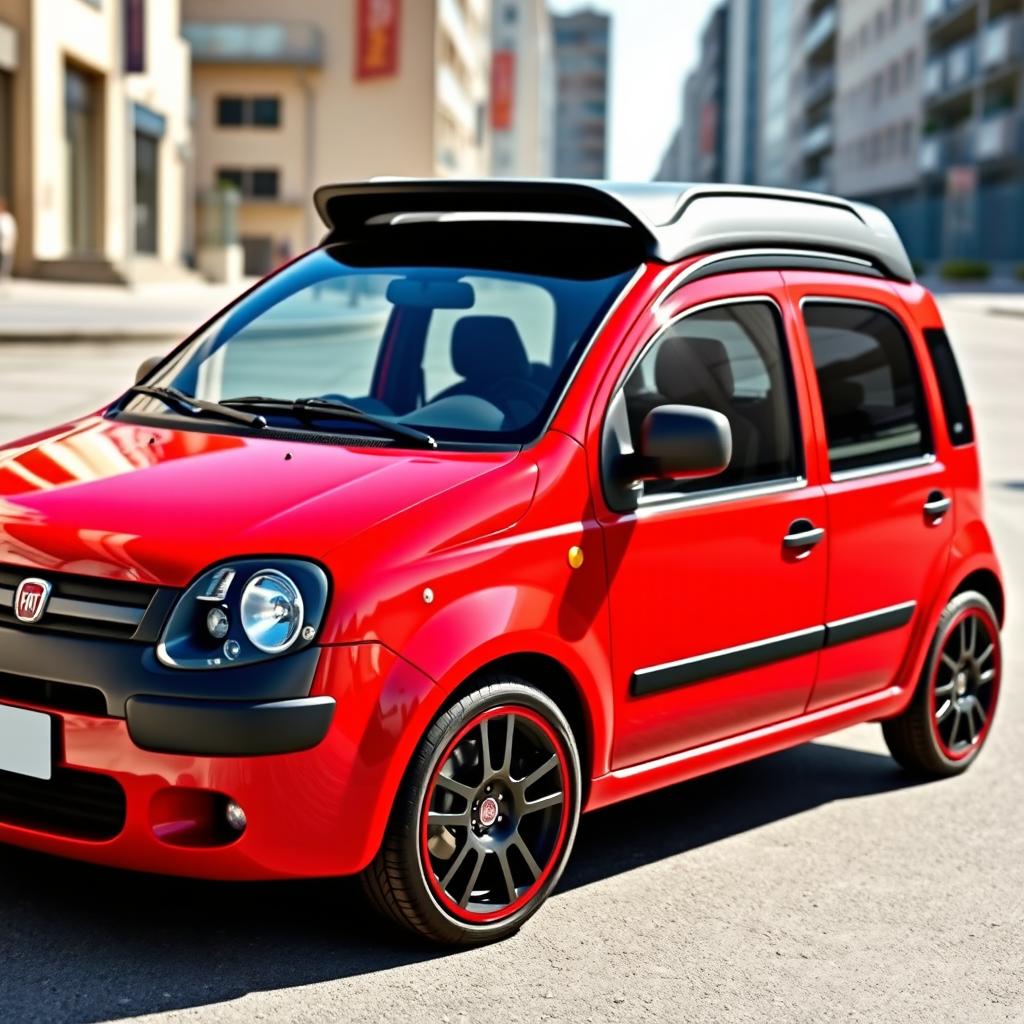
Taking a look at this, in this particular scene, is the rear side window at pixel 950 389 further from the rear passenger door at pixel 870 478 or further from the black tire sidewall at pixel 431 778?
the black tire sidewall at pixel 431 778

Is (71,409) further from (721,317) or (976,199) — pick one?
(976,199)

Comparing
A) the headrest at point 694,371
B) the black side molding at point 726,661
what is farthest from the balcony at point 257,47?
the black side molding at point 726,661

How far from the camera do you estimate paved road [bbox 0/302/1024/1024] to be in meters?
3.71

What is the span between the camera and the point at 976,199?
232ft

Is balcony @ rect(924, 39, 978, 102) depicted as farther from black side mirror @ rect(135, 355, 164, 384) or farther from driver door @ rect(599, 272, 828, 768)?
black side mirror @ rect(135, 355, 164, 384)

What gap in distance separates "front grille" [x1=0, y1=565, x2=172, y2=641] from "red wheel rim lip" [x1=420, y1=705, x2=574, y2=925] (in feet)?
2.27

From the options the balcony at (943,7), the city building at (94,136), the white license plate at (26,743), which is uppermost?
the balcony at (943,7)

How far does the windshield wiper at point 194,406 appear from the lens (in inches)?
177

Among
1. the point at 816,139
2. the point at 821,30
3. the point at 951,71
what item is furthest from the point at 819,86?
the point at 951,71

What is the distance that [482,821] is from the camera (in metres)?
4.07

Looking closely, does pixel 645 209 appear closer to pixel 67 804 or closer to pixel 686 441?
pixel 686 441

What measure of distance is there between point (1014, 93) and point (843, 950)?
6576cm

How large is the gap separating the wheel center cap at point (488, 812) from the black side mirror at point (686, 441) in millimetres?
863

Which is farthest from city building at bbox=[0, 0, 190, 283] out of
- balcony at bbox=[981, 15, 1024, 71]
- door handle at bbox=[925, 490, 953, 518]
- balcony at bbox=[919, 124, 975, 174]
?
door handle at bbox=[925, 490, 953, 518]
